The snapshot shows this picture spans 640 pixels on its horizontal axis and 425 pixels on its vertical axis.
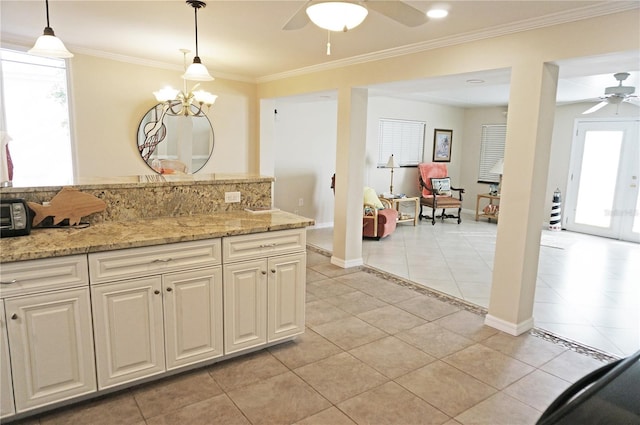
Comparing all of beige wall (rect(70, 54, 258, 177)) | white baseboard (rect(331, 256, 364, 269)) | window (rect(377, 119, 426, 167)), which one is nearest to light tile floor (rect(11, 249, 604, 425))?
white baseboard (rect(331, 256, 364, 269))

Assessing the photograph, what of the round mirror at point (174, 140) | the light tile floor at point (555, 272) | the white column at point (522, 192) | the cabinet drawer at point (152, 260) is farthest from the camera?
the round mirror at point (174, 140)

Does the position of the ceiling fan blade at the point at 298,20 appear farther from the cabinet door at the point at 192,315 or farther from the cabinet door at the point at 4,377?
the cabinet door at the point at 4,377

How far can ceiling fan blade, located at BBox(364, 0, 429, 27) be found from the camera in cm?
194

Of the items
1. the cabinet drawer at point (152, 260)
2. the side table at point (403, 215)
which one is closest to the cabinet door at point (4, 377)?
the cabinet drawer at point (152, 260)

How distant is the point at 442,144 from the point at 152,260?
7.70 metres

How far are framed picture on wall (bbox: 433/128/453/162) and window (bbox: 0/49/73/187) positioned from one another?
6.75 m

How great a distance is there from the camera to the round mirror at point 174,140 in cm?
502

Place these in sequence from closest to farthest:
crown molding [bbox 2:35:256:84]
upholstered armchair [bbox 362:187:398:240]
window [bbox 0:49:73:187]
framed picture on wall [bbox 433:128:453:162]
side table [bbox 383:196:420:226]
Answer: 1. crown molding [bbox 2:35:256:84]
2. window [bbox 0:49:73:187]
3. upholstered armchair [bbox 362:187:398:240]
4. side table [bbox 383:196:420:226]
5. framed picture on wall [bbox 433:128:453:162]

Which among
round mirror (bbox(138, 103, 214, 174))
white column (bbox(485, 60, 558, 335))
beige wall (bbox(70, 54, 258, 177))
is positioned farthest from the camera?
round mirror (bbox(138, 103, 214, 174))

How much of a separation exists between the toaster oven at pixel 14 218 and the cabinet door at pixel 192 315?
755 millimetres

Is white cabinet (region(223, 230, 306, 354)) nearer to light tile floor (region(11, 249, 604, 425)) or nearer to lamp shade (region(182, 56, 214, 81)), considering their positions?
light tile floor (region(11, 249, 604, 425))

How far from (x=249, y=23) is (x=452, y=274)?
11.1 ft

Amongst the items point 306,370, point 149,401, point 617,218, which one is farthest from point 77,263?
point 617,218

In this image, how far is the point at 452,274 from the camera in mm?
4684
